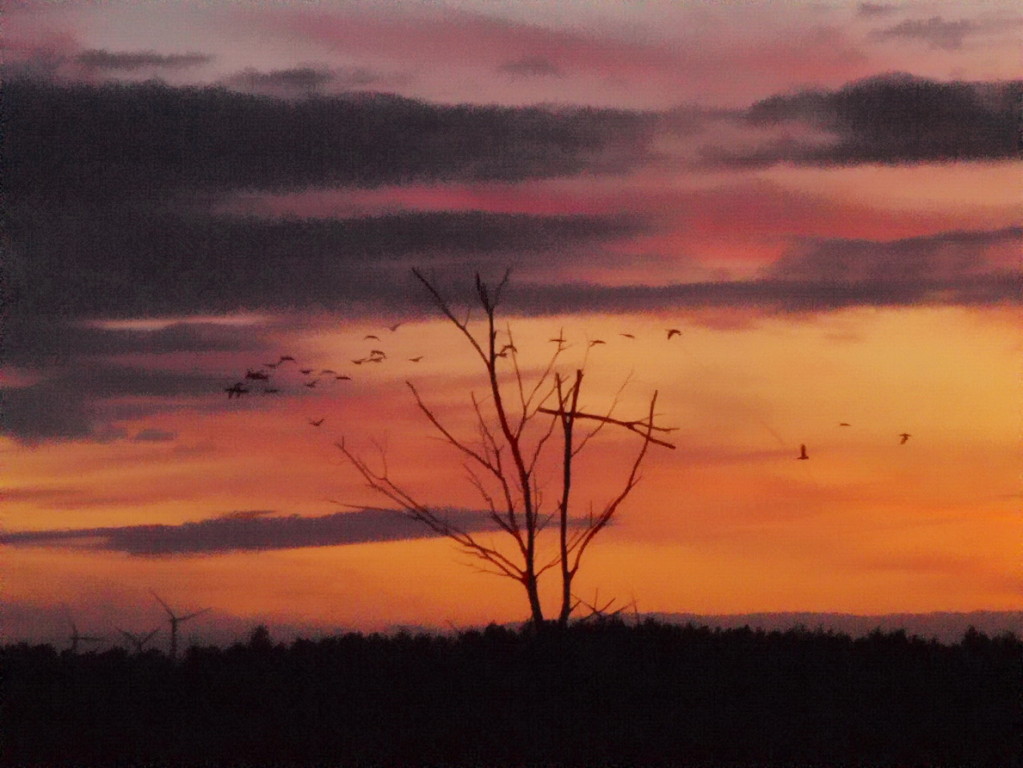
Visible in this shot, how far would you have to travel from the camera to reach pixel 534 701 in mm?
16391

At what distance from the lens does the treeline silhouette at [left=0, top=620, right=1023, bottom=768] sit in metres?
14.4

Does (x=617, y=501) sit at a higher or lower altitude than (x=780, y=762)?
higher

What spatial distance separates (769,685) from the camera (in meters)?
16.9

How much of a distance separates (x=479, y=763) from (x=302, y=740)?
210 cm

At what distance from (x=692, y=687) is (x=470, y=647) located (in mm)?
3697

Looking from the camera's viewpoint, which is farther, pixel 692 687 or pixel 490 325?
pixel 490 325

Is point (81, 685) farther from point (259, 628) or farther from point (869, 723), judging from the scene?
point (869, 723)

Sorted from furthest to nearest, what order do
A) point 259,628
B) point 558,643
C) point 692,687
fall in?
point 259,628, point 558,643, point 692,687

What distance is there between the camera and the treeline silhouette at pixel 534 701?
14.4 m

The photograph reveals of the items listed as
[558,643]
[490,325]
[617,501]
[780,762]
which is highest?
[490,325]

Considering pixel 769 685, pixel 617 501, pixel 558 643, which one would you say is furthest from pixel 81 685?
pixel 769 685

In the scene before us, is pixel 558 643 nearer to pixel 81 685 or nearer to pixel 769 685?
pixel 769 685

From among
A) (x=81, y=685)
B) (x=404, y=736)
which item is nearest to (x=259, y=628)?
(x=81, y=685)

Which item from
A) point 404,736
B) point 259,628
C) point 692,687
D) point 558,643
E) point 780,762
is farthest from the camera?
point 259,628
